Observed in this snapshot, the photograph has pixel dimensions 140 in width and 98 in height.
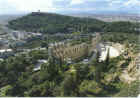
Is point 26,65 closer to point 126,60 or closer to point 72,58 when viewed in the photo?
point 72,58

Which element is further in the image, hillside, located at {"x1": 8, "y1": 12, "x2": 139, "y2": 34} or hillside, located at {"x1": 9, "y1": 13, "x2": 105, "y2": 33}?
hillside, located at {"x1": 9, "y1": 13, "x2": 105, "y2": 33}

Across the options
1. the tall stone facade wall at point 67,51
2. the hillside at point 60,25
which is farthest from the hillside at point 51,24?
the tall stone facade wall at point 67,51

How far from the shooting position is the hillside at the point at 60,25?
1902 centimetres

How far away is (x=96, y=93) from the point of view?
382 centimetres

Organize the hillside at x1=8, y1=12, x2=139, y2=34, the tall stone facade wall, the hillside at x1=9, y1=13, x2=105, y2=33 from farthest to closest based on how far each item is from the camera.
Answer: the hillside at x1=9, y1=13, x2=105, y2=33, the hillside at x1=8, y1=12, x2=139, y2=34, the tall stone facade wall

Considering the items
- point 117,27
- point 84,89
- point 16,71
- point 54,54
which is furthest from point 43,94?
point 117,27

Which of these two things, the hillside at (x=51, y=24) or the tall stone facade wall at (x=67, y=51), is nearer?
the tall stone facade wall at (x=67, y=51)

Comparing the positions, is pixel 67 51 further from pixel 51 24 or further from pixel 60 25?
pixel 51 24

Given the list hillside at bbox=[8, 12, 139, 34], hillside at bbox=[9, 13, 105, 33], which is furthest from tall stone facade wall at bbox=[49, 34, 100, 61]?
hillside at bbox=[9, 13, 105, 33]

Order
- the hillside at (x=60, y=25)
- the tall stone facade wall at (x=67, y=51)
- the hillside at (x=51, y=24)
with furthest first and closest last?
the hillside at (x=51, y=24)
the hillside at (x=60, y=25)
the tall stone facade wall at (x=67, y=51)

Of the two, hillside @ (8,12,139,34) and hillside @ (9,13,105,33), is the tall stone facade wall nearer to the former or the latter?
hillside @ (8,12,139,34)

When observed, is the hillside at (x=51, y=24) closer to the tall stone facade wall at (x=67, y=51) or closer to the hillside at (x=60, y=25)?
the hillside at (x=60, y=25)

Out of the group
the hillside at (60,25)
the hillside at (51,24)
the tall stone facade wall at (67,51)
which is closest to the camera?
the tall stone facade wall at (67,51)

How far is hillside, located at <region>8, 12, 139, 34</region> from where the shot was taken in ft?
62.4
